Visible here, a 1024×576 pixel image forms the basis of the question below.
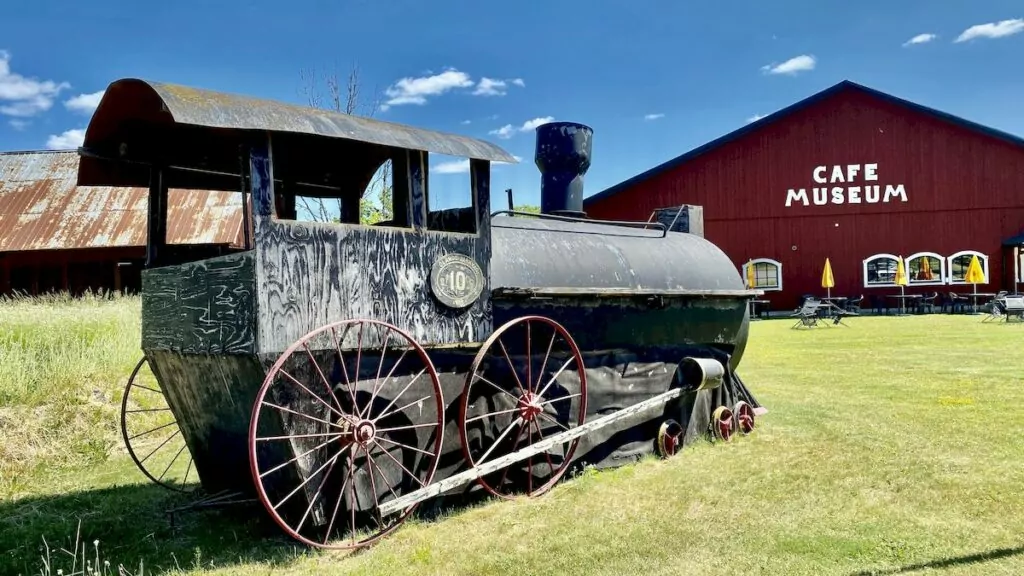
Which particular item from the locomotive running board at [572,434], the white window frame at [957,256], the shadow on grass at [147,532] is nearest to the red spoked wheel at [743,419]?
the locomotive running board at [572,434]

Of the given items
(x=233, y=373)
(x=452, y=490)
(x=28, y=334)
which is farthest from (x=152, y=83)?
(x=28, y=334)

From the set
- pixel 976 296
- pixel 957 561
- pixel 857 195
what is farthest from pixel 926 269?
pixel 957 561

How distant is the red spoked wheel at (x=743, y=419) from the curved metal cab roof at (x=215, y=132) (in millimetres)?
3680

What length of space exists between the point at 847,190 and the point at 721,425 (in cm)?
2324

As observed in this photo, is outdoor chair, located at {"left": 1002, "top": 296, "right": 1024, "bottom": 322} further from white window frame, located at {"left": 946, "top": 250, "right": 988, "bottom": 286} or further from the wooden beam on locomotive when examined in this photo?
the wooden beam on locomotive

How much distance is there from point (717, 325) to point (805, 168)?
74.3 ft

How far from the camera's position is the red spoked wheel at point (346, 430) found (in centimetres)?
444

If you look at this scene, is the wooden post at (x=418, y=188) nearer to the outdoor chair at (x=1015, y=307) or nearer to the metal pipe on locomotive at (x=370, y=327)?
the metal pipe on locomotive at (x=370, y=327)

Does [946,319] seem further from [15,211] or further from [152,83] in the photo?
[15,211]

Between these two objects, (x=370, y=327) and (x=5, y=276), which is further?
(x=5, y=276)

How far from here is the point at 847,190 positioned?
90.4ft

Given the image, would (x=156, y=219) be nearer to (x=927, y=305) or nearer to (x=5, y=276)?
(x=5, y=276)

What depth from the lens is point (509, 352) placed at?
222 inches

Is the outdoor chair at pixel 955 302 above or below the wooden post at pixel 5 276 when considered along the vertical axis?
below
